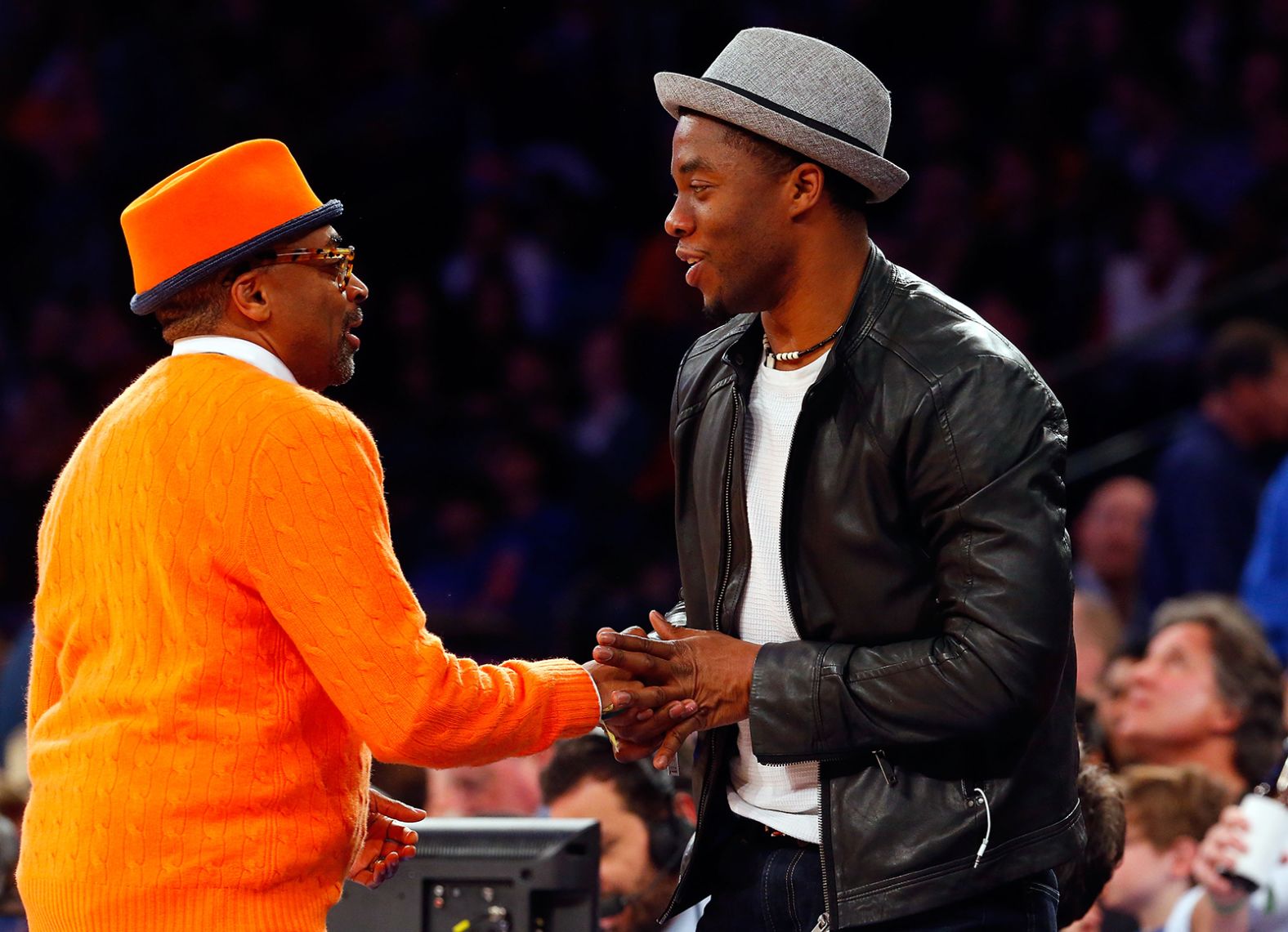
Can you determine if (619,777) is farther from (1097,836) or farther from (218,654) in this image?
(218,654)

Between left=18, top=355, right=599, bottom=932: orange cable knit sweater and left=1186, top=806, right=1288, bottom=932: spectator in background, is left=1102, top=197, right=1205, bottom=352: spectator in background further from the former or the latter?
left=18, top=355, right=599, bottom=932: orange cable knit sweater

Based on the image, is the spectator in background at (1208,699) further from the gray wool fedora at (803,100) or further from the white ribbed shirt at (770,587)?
the gray wool fedora at (803,100)

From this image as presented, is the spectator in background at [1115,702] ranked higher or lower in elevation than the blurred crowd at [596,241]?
lower

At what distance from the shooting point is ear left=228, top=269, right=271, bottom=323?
262 cm

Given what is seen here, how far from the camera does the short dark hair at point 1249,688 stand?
16.4 ft

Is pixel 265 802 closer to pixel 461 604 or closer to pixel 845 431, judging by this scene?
pixel 845 431

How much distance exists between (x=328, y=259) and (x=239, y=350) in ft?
0.74

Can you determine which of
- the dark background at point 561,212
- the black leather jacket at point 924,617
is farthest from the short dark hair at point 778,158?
the dark background at point 561,212

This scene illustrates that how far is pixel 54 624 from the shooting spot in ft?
8.36

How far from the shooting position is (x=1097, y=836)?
11.3 ft

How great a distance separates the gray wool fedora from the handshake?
0.77 m

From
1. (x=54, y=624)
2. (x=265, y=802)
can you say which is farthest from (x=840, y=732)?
(x=54, y=624)

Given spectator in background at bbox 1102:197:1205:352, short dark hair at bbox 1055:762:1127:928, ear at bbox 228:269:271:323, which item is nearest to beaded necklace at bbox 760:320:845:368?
ear at bbox 228:269:271:323

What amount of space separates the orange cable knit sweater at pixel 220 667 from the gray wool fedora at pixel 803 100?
772mm
